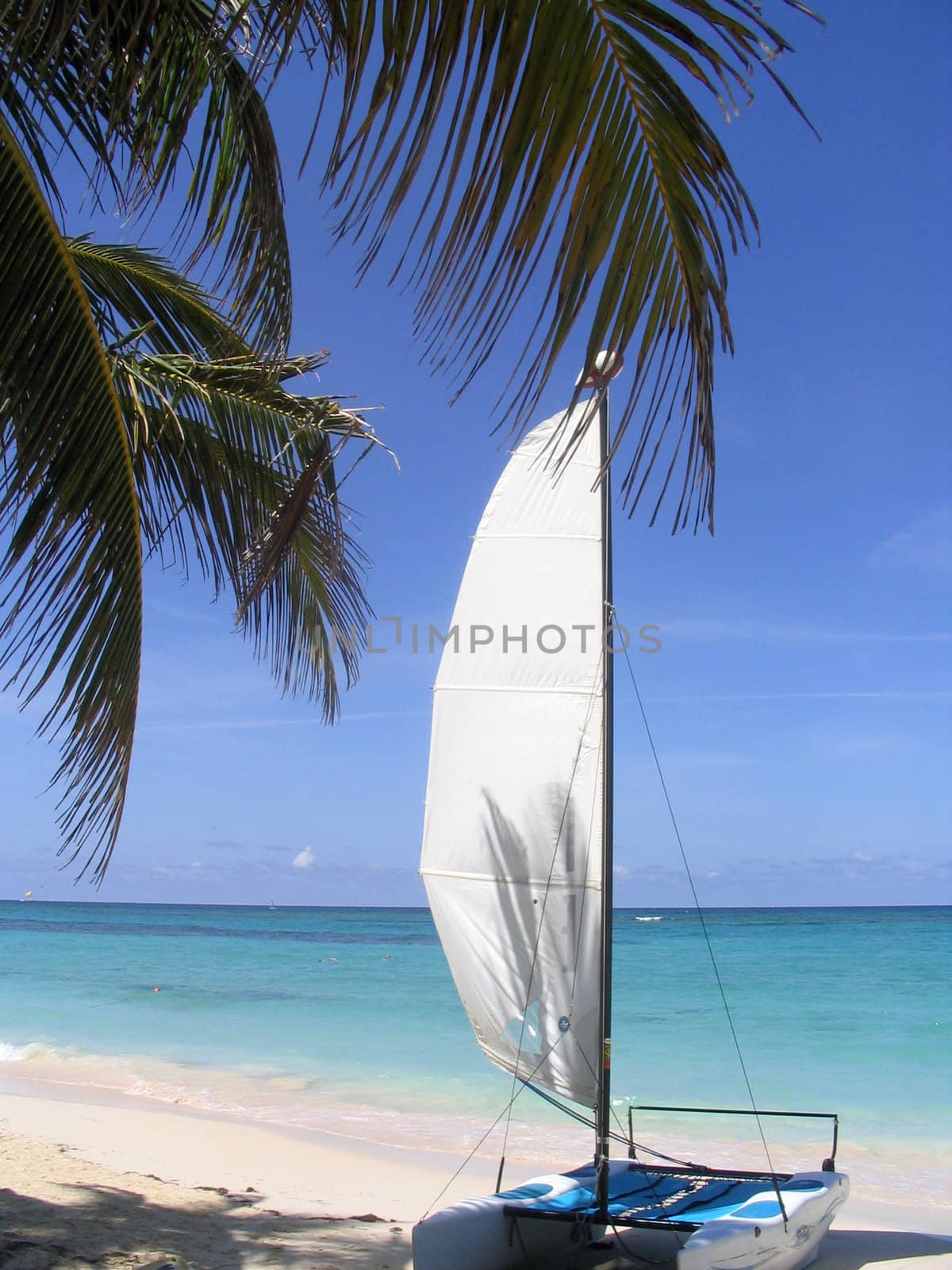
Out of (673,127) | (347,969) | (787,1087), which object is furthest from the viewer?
(347,969)

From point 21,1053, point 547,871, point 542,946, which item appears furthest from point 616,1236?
point 21,1053

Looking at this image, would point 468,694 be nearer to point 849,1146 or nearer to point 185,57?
point 185,57

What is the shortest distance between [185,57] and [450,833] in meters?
4.18

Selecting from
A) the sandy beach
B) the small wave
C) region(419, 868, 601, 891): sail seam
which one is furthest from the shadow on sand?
the small wave

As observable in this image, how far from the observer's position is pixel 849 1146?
877cm

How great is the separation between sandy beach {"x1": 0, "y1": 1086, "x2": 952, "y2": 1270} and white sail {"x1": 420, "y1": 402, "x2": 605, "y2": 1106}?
53.3 inches

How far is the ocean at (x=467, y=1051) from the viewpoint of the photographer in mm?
9055

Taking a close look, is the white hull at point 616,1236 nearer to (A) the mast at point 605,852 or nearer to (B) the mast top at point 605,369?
(A) the mast at point 605,852

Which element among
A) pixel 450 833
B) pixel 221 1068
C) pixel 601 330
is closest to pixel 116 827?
pixel 601 330

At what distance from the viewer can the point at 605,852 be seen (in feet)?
16.9

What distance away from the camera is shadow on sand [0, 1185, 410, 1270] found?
15.3 ft

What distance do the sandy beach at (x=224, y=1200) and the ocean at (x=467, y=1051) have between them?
0.82 meters

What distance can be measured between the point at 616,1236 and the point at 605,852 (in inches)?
72.1

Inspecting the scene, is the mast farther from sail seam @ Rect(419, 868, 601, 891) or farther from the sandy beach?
the sandy beach
